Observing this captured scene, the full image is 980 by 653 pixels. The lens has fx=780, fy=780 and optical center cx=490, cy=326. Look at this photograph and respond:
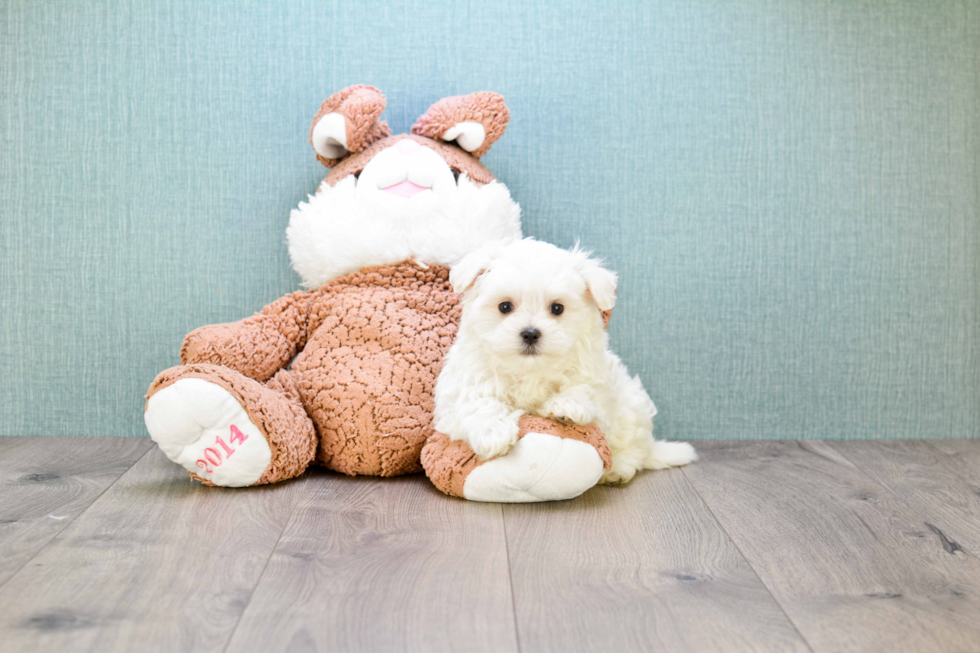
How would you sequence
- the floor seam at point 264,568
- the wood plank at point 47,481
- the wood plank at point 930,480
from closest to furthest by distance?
the floor seam at point 264,568 < the wood plank at point 47,481 < the wood plank at point 930,480

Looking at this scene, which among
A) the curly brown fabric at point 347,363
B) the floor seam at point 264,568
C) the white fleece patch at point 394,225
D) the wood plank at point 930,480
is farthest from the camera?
the white fleece patch at point 394,225

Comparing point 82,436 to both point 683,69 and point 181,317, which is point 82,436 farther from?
point 683,69

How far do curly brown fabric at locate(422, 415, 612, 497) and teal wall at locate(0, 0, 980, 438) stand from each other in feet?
1.65

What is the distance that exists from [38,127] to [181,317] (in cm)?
51

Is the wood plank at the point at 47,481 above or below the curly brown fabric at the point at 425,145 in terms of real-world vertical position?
below

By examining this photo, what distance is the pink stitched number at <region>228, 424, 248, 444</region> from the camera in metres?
1.30

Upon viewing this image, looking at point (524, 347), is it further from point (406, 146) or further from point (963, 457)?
point (963, 457)

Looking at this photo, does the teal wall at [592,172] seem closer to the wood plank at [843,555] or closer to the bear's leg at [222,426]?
the wood plank at [843,555]

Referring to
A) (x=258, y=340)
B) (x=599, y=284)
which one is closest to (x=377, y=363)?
(x=258, y=340)

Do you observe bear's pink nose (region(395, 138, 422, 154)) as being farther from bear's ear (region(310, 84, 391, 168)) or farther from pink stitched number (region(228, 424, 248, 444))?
pink stitched number (region(228, 424, 248, 444))

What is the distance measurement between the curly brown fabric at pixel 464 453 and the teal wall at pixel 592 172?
50 cm

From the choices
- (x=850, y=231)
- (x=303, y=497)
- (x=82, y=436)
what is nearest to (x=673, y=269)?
(x=850, y=231)

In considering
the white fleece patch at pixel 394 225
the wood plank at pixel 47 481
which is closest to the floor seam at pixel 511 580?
the white fleece patch at pixel 394 225

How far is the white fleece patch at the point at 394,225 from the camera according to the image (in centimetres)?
150
